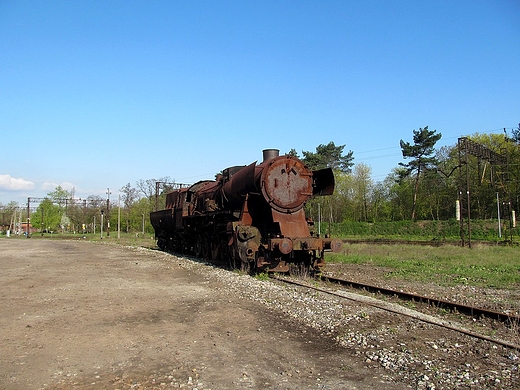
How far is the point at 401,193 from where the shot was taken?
63.3 metres

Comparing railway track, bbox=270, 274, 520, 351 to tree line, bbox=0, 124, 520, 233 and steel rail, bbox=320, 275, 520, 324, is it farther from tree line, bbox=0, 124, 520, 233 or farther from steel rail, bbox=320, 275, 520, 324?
tree line, bbox=0, 124, 520, 233

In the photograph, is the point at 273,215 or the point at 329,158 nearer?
the point at 273,215

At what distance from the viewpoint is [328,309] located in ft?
27.5

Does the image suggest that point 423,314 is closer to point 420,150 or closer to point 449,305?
point 449,305

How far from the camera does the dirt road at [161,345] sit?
4934 mm

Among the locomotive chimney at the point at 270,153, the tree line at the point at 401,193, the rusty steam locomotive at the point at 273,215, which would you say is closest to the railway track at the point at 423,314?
the rusty steam locomotive at the point at 273,215

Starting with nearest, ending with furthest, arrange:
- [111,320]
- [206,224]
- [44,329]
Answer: [44,329] → [111,320] → [206,224]

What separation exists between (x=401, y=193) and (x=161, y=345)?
201 ft

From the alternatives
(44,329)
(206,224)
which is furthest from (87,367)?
(206,224)

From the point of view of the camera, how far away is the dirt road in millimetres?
4934

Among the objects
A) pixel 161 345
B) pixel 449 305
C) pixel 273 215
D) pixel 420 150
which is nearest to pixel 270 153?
pixel 273 215

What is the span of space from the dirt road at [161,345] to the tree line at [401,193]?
1288 inches

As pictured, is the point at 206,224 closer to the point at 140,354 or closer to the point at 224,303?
the point at 224,303

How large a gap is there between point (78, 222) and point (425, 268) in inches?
3062
